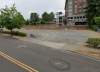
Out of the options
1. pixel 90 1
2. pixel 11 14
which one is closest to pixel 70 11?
pixel 90 1

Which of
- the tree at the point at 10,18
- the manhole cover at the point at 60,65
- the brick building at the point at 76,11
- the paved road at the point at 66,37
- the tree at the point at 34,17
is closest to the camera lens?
the manhole cover at the point at 60,65

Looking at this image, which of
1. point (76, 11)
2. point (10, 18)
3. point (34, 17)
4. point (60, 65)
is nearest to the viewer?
point (60, 65)

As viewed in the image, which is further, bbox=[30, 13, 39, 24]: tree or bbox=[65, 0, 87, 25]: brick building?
bbox=[30, 13, 39, 24]: tree

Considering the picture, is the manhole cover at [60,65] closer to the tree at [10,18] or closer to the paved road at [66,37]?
the paved road at [66,37]

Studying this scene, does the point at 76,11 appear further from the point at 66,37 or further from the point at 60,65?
the point at 60,65

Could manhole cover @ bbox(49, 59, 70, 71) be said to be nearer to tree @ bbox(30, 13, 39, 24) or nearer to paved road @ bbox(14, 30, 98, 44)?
paved road @ bbox(14, 30, 98, 44)

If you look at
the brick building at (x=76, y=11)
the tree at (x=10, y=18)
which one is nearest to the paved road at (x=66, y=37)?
the tree at (x=10, y=18)

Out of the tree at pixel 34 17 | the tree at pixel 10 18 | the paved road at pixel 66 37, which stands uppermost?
the tree at pixel 34 17

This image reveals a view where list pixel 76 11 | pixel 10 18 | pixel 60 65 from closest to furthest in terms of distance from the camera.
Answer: pixel 60 65, pixel 10 18, pixel 76 11

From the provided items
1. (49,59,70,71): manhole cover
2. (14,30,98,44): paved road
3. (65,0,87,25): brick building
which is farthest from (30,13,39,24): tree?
(49,59,70,71): manhole cover

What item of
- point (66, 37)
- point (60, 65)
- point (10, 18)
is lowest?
point (60, 65)

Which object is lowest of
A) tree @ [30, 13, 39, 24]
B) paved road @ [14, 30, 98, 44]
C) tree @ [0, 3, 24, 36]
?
paved road @ [14, 30, 98, 44]

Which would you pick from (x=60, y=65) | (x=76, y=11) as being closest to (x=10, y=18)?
(x=60, y=65)

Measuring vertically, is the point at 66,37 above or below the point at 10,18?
below
